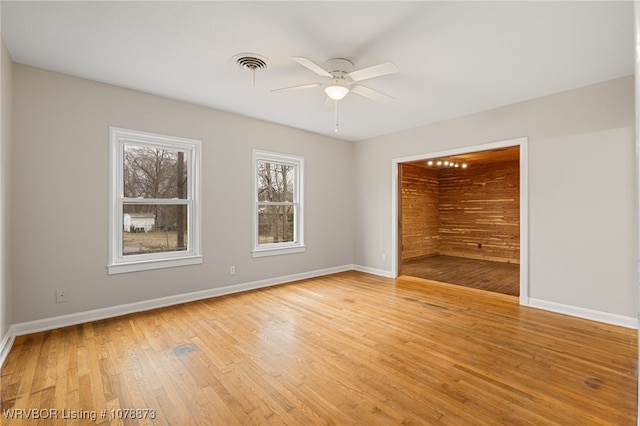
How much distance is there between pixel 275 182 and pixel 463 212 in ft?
17.4

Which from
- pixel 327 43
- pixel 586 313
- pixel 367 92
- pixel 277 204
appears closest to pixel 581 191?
pixel 586 313

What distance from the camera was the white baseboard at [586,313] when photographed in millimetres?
3012

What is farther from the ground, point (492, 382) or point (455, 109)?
point (455, 109)

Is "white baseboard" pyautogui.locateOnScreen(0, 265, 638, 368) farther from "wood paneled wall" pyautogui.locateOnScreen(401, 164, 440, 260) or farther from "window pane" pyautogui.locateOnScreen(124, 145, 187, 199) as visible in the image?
"wood paneled wall" pyautogui.locateOnScreen(401, 164, 440, 260)

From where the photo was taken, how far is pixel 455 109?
407 centimetres

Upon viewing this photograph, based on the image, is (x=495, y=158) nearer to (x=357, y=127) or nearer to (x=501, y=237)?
(x=501, y=237)

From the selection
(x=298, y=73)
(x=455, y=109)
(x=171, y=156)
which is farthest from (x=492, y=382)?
(x=171, y=156)

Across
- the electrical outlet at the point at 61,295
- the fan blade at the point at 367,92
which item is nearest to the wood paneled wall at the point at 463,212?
the fan blade at the point at 367,92

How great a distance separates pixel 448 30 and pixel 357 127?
2.69m

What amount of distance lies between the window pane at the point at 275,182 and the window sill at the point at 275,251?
2.69 ft

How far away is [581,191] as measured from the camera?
3.31 meters

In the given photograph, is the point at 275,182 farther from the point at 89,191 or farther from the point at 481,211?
the point at 481,211

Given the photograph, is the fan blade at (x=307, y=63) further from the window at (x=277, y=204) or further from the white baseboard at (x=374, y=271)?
the white baseboard at (x=374, y=271)

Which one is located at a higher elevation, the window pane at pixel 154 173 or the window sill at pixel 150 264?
the window pane at pixel 154 173
